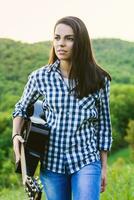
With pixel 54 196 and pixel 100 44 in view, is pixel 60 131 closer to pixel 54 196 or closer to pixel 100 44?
pixel 54 196

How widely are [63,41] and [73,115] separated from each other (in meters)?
0.42

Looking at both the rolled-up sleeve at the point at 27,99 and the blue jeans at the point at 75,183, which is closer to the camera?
the blue jeans at the point at 75,183

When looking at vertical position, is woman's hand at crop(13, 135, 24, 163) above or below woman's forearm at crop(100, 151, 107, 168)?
above

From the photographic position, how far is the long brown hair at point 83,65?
3646 millimetres

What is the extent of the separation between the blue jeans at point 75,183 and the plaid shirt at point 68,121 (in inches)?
1.7

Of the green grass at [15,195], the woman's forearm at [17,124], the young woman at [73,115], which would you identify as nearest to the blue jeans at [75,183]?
the young woman at [73,115]

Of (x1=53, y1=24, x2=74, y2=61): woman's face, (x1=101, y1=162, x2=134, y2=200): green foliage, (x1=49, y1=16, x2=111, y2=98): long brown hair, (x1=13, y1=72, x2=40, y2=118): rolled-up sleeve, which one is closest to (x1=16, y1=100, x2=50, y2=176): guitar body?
(x1=13, y1=72, x2=40, y2=118): rolled-up sleeve

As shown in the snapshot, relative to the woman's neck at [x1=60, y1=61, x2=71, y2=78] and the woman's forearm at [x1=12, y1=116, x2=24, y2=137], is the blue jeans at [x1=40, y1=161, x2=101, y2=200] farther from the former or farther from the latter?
the woman's neck at [x1=60, y1=61, x2=71, y2=78]

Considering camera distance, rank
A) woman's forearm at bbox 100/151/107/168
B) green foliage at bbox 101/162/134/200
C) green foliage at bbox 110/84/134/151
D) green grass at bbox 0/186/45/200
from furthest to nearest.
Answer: green foliage at bbox 110/84/134/151
green grass at bbox 0/186/45/200
green foliage at bbox 101/162/134/200
woman's forearm at bbox 100/151/107/168

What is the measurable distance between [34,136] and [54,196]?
39 cm

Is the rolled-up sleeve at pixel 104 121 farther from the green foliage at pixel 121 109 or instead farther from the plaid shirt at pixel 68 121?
the green foliage at pixel 121 109

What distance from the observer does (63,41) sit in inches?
143

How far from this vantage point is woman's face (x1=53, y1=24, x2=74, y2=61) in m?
3.65

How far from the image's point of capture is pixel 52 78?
372 centimetres
